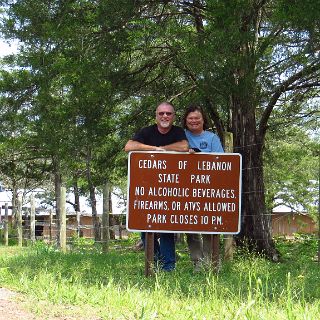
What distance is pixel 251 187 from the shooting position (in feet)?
36.6

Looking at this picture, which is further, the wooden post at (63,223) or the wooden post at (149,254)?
the wooden post at (63,223)

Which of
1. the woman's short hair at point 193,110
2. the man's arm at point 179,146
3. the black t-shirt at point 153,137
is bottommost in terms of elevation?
the man's arm at point 179,146

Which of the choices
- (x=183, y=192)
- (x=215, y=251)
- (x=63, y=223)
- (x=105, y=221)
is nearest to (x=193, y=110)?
(x=183, y=192)

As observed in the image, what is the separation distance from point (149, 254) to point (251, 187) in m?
5.07

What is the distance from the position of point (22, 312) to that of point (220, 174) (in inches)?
121

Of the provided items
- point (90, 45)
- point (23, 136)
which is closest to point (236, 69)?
point (90, 45)

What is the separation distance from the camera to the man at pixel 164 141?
6535 mm

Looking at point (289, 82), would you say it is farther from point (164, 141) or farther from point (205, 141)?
point (164, 141)

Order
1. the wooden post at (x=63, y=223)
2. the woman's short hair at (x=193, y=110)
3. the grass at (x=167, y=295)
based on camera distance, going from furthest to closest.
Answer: the wooden post at (x=63, y=223) → the woman's short hair at (x=193, y=110) → the grass at (x=167, y=295)

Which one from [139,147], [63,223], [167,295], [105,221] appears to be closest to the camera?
[167,295]

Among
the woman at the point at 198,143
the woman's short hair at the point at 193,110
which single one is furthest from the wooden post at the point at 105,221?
the woman's short hair at the point at 193,110

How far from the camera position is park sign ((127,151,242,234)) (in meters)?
6.52

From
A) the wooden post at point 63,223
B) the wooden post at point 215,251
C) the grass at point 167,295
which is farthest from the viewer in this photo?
the wooden post at point 63,223

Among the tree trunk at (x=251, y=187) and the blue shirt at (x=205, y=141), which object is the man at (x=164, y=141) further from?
the tree trunk at (x=251, y=187)
